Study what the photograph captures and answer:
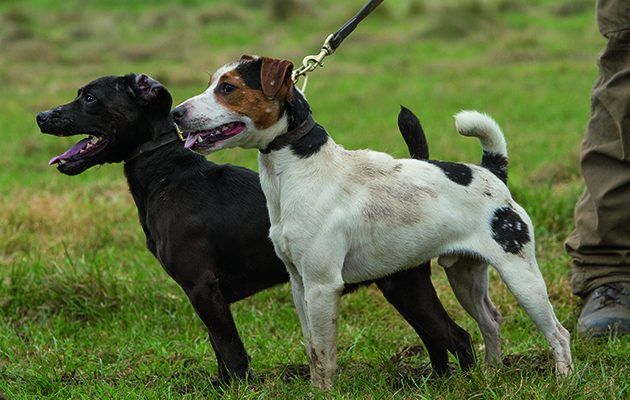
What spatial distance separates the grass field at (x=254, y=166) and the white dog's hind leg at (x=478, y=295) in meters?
0.19

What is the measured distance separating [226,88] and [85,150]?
3.28 ft

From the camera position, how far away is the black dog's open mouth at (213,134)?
150 inches

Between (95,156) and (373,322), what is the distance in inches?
72.0

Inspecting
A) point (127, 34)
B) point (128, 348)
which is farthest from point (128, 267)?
point (127, 34)

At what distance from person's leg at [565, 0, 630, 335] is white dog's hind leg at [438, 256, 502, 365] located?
82 cm

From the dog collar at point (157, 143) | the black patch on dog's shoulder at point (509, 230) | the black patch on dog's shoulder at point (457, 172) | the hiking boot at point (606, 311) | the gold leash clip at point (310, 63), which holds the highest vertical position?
the gold leash clip at point (310, 63)

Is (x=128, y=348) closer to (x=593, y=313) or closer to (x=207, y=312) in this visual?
(x=207, y=312)

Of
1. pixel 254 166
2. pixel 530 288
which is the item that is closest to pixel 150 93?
pixel 530 288

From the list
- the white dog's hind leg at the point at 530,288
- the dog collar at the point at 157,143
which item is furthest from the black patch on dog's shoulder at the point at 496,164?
the dog collar at the point at 157,143

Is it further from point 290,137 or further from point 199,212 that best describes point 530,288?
point 199,212

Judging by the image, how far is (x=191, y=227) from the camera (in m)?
4.33

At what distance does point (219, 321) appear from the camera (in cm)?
427

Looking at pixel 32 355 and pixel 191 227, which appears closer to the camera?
pixel 191 227

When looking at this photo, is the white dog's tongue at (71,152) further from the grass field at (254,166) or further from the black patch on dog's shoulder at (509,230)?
the black patch on dog's shoulder at (509,230)
